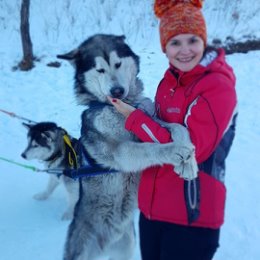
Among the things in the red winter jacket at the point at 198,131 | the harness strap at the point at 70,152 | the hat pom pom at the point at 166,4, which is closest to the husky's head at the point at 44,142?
the harness strap at the point at 70,152

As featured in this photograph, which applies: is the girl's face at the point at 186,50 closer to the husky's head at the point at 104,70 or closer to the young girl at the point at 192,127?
the young girl at the point at 192,127

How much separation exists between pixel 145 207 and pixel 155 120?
460 mm

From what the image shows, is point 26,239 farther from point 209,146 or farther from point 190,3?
point 190,3

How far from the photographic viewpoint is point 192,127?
1.65 m

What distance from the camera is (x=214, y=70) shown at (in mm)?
1625

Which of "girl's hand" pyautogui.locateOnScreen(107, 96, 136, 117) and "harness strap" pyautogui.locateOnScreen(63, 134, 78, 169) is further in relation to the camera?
"harness strap" pyautogui.locateOnScreen(63, 134, 78, 169)

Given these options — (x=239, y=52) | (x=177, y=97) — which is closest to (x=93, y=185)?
(x=177, y=97)

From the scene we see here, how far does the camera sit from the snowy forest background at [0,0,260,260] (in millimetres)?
3264

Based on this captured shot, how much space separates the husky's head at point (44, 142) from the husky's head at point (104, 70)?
5.11 feet

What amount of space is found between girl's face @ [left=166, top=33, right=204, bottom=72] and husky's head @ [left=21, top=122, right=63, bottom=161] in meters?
2.37

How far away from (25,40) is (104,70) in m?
5.74

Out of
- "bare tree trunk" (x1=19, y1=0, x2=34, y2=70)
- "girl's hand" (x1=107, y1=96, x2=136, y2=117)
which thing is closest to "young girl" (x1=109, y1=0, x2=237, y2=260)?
"girl's hand" (x1=107, y1=96, x2=136, y2=117)

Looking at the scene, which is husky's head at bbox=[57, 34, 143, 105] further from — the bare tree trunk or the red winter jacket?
the bare tree trunk

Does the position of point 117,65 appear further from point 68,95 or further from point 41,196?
point 68,95
